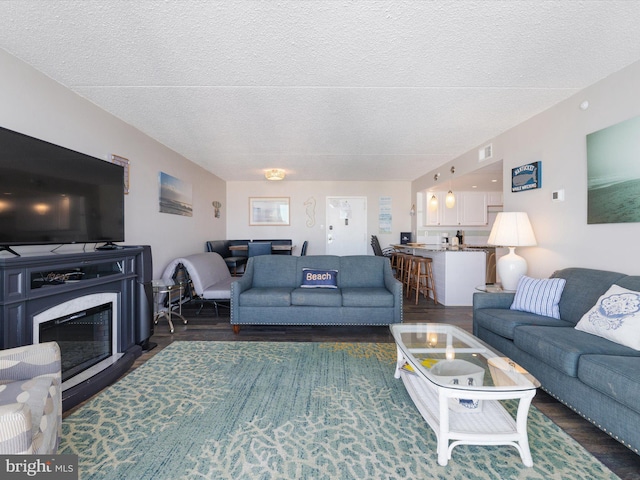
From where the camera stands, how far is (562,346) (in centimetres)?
177

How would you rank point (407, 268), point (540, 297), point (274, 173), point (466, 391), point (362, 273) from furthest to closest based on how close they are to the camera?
point (407, 268) → point (274, 173) → point (362, 273) → point (540, 297) → point (466, 391)

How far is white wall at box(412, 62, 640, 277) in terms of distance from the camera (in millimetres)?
2264

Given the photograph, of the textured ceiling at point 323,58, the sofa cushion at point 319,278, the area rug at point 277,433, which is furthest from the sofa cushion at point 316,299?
the textured ceiling at point 323,58

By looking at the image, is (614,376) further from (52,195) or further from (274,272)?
(52,195)

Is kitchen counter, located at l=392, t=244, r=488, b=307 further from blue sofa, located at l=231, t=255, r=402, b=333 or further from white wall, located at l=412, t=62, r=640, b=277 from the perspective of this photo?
blue sofa, located at l=231, t=255, r=402, b=333

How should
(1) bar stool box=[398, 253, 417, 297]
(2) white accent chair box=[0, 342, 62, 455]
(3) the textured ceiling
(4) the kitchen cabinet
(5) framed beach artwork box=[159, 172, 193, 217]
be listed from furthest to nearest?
1. (4) the kitchen cabinet
2. (1) bar stool box=[398, 253, 417, 297]
3. (5) framed beach artwork box=[159, 172, 193, 217]
4. (3) the textured ceiling
5. (2) white accent chair box=[0, 342, 62, 455]

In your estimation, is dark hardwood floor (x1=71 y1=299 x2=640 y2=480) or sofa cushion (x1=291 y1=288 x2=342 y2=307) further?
sofa cushion (x1=291 y1=288 x2=342 y2=307)

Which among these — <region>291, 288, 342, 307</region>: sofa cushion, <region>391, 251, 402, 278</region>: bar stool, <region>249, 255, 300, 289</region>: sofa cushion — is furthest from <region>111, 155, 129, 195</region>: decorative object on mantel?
<region>391, 251, 402, 278</region>: bar stool

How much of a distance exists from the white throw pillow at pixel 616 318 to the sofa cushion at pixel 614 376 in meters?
0.17

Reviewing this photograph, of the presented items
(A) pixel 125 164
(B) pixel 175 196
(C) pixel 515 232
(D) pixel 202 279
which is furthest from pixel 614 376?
(B) pixel 175 196

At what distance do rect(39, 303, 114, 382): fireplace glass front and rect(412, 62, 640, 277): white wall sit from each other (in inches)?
170

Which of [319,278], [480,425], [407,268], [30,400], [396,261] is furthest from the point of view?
[396,261]

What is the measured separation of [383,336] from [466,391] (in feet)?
6.14

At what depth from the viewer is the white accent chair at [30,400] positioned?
39.1 inches
